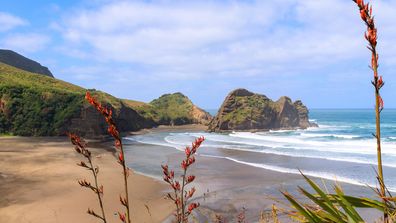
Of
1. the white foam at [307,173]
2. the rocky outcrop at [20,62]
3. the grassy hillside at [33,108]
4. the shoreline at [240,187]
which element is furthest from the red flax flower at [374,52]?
the rocky outcrop at [20,62]

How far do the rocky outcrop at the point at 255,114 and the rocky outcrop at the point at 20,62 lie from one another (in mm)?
71348

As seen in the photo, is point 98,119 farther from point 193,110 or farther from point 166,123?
point 193,110

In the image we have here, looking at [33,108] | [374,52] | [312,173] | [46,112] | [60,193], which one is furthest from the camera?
[33,108]

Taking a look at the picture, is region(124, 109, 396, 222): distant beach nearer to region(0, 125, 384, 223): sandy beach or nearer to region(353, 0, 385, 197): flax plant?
region(0, 125, 384, 223): sandy beach

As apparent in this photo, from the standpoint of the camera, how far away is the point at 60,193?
731 inches

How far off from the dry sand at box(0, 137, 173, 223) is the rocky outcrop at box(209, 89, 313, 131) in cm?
4194

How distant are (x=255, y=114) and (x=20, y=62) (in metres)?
81.5

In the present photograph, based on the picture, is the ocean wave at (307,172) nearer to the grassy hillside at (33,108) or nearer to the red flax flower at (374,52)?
the red flax flower at (374,52)

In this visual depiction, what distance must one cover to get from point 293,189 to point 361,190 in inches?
131

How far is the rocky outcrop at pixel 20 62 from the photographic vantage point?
113m

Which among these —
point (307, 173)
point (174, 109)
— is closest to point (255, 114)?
point (174, 109)

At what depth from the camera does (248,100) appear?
76.0 meters

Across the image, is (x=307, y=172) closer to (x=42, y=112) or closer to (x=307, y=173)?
(x=307, y=173)

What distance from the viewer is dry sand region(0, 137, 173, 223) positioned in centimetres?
1485
